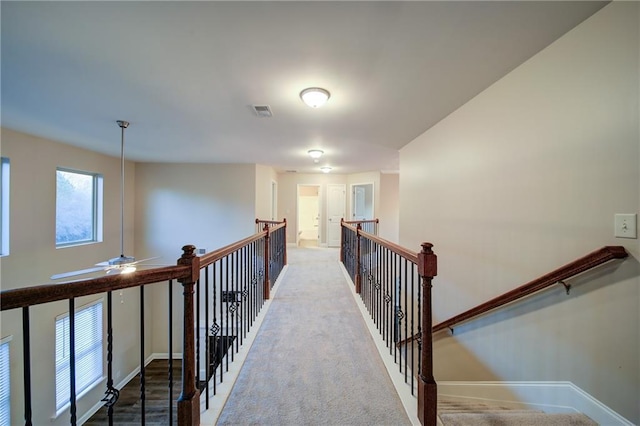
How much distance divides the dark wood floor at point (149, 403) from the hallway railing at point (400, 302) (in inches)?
126

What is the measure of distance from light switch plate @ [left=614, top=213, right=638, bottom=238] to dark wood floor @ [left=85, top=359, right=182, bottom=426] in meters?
4.95

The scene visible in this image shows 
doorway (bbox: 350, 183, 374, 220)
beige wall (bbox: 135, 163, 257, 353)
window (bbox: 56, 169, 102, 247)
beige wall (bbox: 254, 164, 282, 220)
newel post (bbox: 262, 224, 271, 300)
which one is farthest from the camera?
doorway (bbox: 350, 183, 374, 220)

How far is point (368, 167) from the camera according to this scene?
7.42 meters

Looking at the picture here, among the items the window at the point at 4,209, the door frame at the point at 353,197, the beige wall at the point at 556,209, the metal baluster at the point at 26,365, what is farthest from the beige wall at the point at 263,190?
the metal baluster at the point at 26,365

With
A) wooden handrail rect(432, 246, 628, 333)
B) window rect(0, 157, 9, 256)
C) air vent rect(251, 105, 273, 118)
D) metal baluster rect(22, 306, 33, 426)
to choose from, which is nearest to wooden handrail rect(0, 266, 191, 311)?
metal baluster rect(22, 306, 33, 426)

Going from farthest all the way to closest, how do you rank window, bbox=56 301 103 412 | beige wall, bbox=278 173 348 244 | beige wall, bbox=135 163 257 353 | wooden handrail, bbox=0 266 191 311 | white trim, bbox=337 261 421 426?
beige wall, bbox=278 173 348 244 → beige wall, bbox=135 163 257 353 → window, bbox=56 301 103 412 → white trim, bbox=337 261 421 426 → wooden handrail, bbox=0 266 191 311

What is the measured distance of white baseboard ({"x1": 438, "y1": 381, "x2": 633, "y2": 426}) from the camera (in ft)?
5.44

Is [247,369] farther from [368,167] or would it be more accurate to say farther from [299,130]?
[368,167]

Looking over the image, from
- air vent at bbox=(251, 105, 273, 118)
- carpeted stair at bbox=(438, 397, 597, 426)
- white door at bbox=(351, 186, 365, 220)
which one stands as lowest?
carpeted stair at bbox=(438, 397, 597, 426)

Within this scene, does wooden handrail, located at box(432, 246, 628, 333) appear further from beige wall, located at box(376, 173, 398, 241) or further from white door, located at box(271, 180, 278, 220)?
white door, located at box(271, 180, 278, 220)

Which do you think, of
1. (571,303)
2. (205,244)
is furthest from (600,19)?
(205,244)

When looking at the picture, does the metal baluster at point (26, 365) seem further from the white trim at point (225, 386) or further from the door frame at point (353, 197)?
the door frame at point (353, 197)

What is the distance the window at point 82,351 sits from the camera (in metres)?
4.34

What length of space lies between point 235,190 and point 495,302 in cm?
596
